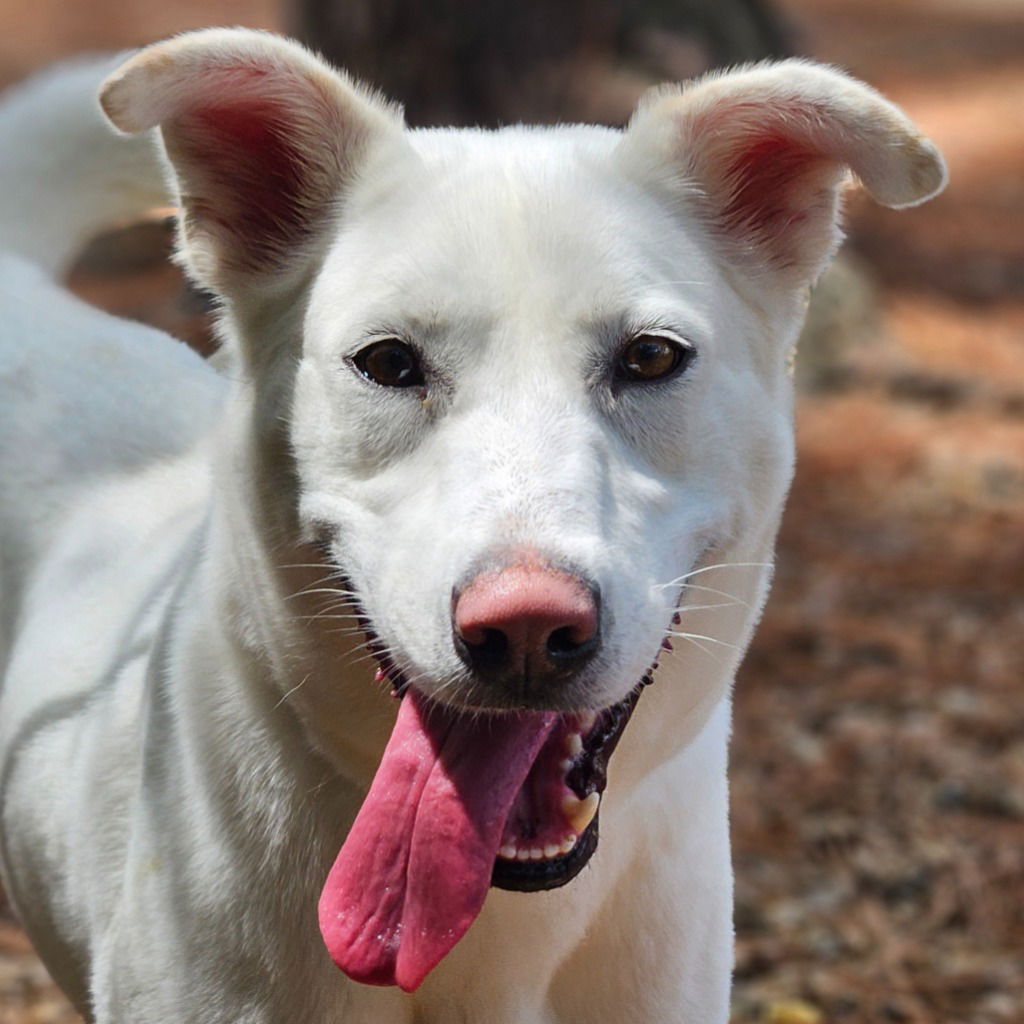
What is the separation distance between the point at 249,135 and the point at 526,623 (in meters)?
1.05

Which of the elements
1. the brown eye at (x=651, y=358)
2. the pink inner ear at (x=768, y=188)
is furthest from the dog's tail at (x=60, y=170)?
the brown eye at (x=651, y=358)

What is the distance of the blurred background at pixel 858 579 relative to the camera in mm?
4469

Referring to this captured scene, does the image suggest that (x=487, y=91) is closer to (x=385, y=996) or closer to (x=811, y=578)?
(x=811, y=578)

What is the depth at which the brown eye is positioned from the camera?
239 cm

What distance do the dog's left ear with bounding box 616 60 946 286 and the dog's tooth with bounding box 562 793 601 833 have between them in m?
0.96

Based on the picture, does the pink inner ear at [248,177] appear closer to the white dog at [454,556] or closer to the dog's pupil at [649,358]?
the white dog at [454,556]

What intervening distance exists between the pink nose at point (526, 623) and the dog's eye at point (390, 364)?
42 centimetres

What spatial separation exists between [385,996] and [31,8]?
1953 centimetres

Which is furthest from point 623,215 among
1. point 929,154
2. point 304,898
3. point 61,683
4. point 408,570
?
point 61,683

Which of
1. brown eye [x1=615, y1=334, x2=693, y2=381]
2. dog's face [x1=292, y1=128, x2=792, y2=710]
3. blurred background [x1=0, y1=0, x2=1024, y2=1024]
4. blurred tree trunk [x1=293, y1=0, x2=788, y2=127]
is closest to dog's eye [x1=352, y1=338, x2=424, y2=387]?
dog's face [x1=292, y1=128, x2=792, y2=710]

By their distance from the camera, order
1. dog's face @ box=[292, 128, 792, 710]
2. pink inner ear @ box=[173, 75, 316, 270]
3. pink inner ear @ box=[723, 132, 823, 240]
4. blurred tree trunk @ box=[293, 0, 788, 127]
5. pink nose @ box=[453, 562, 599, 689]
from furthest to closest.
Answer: blurred tree trunk @ box=[293, 0, 788, 127] < pink inner ear @ box=[723, 132, 823, 240] < pink inner ear @ box=[173, 75, 316, 270] < dog's face @ box=[292, 128, 792, 710] < pink nose @ box=[453, 562, 599, 689]

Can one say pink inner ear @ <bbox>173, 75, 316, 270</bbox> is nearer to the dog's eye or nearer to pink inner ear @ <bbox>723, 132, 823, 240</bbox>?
the dog's eye

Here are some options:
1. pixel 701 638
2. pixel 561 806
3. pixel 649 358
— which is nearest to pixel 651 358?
pixel 649 358

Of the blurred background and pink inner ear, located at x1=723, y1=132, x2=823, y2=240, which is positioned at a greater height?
pink inner ear, located at x1=723, y1=132, x2=823, y2=240
